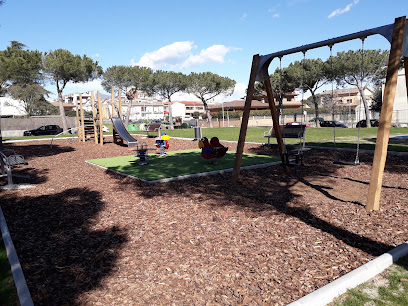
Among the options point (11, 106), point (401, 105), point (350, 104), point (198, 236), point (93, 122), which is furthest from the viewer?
point (11, 106)

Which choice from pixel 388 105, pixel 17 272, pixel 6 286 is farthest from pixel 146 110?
pixel 6 286

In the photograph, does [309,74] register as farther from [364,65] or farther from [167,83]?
[167,83]

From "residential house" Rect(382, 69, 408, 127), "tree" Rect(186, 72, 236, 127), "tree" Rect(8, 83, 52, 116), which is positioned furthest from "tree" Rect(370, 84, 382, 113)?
"tree" Rect(8, 83, 52, 116)

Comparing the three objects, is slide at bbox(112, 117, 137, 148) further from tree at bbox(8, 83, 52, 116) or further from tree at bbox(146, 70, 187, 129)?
tree at bbox(146, 70, 187, 129)

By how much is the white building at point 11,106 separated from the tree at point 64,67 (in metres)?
12.9

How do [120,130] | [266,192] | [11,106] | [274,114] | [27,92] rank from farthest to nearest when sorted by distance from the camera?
[11,106] → [27,92] → [120,130] → [274,114] → [266,192]

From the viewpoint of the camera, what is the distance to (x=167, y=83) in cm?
5197

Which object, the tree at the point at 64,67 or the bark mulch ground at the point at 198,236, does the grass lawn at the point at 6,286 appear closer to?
the bark mulch ground at the point at 198,236

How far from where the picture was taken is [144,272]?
358 cm

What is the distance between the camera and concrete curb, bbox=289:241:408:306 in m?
2.88

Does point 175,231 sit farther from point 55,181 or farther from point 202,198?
point 55,181

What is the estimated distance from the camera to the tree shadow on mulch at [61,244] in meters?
3.32

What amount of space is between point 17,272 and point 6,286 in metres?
0.23

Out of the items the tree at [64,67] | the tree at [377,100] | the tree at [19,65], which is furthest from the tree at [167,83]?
the tree at [377,100]
